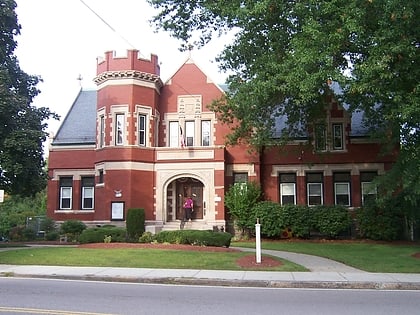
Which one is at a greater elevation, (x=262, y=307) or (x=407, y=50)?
(x=407, y=50)

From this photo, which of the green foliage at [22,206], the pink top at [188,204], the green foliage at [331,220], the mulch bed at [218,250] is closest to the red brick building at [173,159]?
the pink top at [188,204]

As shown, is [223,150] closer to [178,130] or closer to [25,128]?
[178,130]

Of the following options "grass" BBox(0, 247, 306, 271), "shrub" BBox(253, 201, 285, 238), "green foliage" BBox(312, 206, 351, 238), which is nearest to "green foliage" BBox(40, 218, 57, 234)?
"grass" BBox(0, 247, 306, 271)

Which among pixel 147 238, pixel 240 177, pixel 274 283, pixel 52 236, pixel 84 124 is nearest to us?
pixel 274 283

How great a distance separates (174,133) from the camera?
106 ft

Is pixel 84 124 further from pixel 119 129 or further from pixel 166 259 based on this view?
pixel 166 259

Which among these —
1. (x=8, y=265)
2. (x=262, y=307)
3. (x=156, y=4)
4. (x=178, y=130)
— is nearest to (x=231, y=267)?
(x=262, y=307)

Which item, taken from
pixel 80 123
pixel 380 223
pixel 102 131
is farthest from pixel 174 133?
pixel 380 223

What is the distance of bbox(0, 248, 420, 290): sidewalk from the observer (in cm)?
1245

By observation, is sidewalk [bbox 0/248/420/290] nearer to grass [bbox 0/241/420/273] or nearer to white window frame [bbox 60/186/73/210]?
grass [bbox 0/241/420/273]

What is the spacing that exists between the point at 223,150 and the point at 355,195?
9.14m

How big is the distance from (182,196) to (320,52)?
17362mm

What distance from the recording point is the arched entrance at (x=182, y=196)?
31.0 meters

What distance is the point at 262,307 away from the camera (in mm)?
9133
